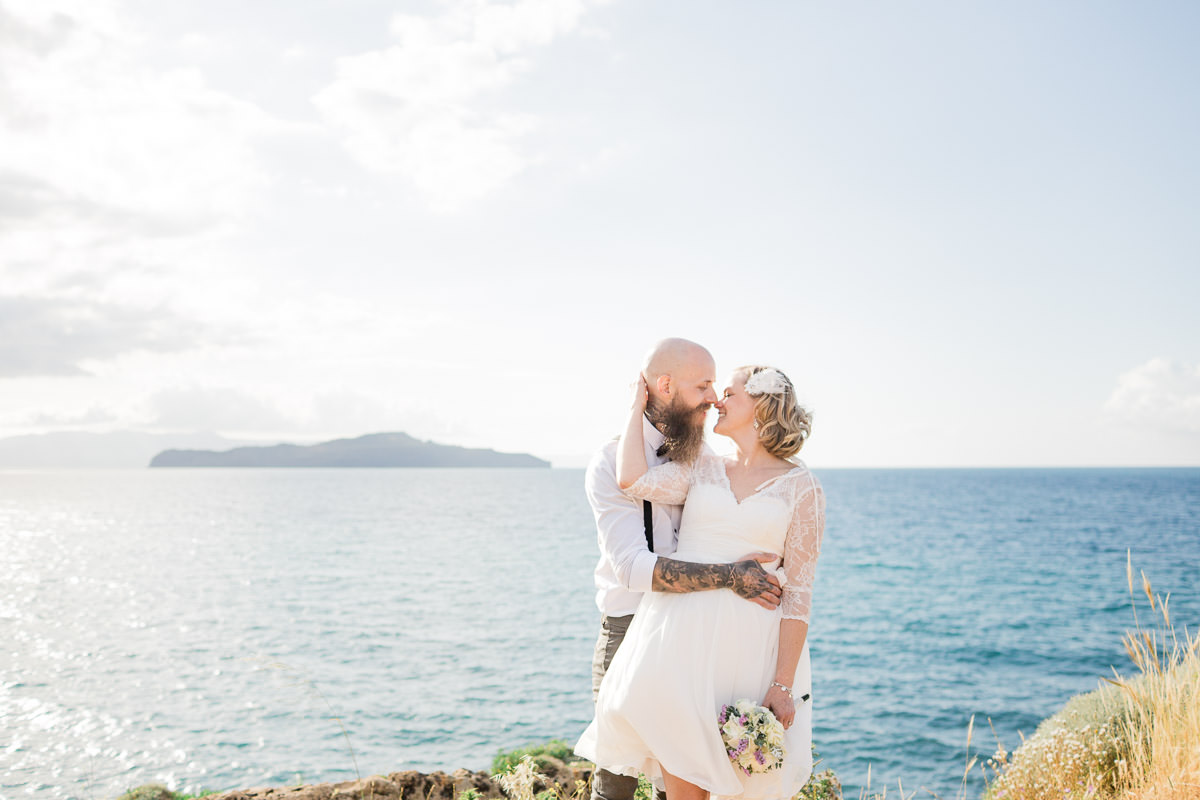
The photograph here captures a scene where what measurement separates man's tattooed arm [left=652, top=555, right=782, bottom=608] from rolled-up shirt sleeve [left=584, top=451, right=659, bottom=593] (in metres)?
0.07

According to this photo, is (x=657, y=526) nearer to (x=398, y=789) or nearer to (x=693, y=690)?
(x=693, y=690)

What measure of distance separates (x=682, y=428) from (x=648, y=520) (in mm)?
468

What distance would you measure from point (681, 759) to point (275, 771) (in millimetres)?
12935

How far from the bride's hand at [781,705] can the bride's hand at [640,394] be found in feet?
4.30

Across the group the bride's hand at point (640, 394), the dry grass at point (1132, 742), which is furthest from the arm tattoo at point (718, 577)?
the dry grass at point (1132, 742)

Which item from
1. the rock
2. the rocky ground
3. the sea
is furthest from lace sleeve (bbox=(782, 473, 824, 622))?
the rock

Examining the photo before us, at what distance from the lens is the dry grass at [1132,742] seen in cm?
453

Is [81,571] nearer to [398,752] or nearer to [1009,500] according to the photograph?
[398,752]

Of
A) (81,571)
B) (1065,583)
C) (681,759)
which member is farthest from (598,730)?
(81,571)

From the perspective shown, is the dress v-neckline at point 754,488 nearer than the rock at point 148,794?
Yes

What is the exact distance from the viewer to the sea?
46.1ft

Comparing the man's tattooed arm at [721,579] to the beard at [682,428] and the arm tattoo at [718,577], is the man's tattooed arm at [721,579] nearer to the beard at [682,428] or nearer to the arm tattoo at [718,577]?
the arm tattoo at [718,577]

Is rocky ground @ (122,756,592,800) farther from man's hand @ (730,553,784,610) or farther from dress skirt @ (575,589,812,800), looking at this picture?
man's hand @ (730,553,784,610)

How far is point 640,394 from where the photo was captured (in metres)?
3.45
